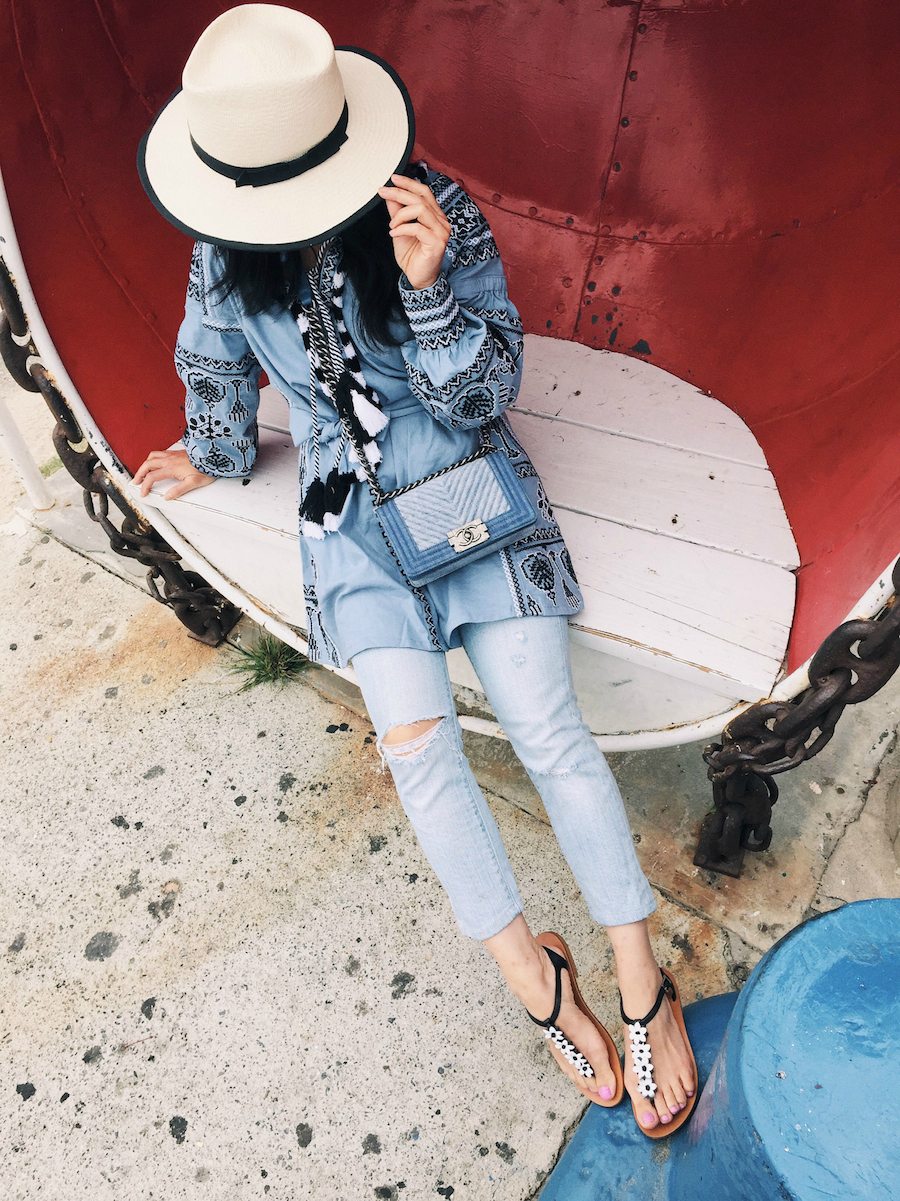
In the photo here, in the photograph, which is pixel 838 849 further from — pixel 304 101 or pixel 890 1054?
pixel 304 101

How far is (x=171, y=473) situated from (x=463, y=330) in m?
0.84

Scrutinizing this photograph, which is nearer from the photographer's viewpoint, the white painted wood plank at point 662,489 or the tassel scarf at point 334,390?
the tassel scarf at point 334,390

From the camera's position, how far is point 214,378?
179 centimetres

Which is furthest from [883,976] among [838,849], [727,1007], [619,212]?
[619,212]

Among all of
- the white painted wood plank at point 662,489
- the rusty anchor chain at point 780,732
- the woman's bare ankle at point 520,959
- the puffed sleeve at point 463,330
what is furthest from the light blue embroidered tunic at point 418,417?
the woman's bare ankle at point 520,959

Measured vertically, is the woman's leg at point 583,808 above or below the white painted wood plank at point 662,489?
below

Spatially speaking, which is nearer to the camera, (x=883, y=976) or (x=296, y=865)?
(x=883, y=976)

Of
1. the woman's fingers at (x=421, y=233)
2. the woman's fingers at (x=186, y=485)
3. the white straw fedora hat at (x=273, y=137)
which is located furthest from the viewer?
the woman's fingers at (x=186, y=485)

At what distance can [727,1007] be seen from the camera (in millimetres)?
1535

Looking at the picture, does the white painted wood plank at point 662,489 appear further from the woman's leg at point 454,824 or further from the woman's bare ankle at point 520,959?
the woman's bare ankle at point 520,959

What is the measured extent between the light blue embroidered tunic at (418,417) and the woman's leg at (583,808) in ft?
0.29

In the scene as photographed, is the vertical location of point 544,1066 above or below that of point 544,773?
below

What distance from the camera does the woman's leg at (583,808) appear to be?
5.00 feet

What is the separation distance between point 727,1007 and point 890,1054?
645 millimetres
